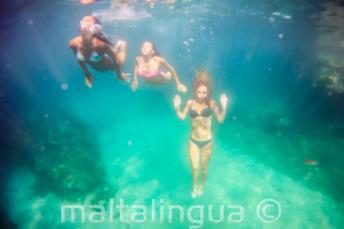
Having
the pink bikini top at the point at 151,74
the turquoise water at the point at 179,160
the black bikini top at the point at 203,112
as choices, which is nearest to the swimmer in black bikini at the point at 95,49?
the pink bikini top at the point at 151,74

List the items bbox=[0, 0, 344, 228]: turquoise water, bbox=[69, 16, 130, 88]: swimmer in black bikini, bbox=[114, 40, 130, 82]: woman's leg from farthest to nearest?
bbox=[0, 0, 344, 228]: turquoise water, bbox=[114, 40, 130, 82]: woman's leg, bbox=[69, 16, 130, 88]: swimmer in black bikini

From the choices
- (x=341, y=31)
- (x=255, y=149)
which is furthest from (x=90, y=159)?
(x=341, y=31)

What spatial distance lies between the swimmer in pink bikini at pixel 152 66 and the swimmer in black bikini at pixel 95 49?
94 centimetres

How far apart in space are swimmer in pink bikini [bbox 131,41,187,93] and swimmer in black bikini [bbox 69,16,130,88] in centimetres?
94

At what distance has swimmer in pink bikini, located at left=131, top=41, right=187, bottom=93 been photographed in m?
9.09

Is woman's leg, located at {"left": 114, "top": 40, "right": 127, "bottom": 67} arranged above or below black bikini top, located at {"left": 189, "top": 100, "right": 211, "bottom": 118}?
above

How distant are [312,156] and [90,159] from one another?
13.5 meters

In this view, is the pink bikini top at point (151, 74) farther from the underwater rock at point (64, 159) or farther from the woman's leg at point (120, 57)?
the underwater rock at point (64, 159)

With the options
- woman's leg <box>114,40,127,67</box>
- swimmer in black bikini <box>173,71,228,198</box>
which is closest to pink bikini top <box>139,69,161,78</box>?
woman's leg <box>114,40,127,67</box>

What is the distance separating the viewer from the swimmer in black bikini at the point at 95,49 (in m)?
6.97

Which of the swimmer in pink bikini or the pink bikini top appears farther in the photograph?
the pink bikini top

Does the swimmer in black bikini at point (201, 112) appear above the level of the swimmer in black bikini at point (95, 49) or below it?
below

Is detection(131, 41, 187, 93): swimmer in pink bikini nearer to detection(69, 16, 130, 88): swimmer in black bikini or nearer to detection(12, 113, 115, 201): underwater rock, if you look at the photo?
detection(69, 16, 130, 88): swimmer in black bikini

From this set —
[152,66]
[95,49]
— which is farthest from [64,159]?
[95,49]
